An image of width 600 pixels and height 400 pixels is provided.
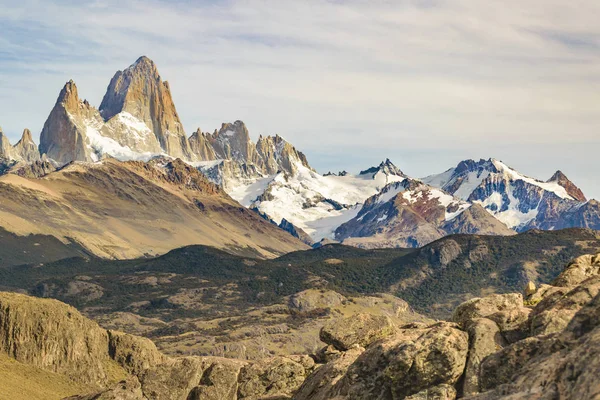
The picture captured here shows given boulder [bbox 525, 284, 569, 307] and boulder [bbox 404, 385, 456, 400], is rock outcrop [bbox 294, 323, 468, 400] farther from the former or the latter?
boulder [bbox 525, 284, 569, 307]

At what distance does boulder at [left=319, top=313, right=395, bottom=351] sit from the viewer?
84.9 m

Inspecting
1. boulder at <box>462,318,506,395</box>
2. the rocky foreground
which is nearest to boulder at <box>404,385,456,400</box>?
the rocky foreground

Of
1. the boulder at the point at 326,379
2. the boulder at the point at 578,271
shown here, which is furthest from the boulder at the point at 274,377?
the boulder at the point at 578,271

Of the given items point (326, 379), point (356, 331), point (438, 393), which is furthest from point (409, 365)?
point (356, 331)

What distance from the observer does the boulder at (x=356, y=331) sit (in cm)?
8488

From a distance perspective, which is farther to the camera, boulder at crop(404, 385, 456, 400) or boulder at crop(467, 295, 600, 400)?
boulder at crop(404, 385, 456, 400)

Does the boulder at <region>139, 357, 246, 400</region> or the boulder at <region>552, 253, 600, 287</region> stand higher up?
the boulder at <region>552, 253, 600, 287</region>

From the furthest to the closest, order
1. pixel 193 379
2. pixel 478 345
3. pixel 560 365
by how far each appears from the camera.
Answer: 1. pixel 193 379
2. pixel 478 345
3. pixel 560 365

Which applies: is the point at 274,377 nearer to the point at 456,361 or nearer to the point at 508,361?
the point at 456,361

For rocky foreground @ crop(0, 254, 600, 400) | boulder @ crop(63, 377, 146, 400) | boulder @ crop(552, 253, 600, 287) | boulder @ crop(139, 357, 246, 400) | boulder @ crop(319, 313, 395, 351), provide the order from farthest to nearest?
boulder @ crop(63, 377, 146, 400)
boulder @ crop(139, 357, 246, 400)
boulder @ crop(319, 313, 395, 351)
boulder @ crop(552, 253, 600, 287)
rocky foreground @ crop(0, 254, 600, 400)

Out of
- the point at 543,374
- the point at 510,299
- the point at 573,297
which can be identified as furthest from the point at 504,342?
the point at 543,374

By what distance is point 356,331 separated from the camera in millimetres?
86188

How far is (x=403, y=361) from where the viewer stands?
62.2m

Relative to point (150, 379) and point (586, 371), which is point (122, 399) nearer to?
point (150, 379)
